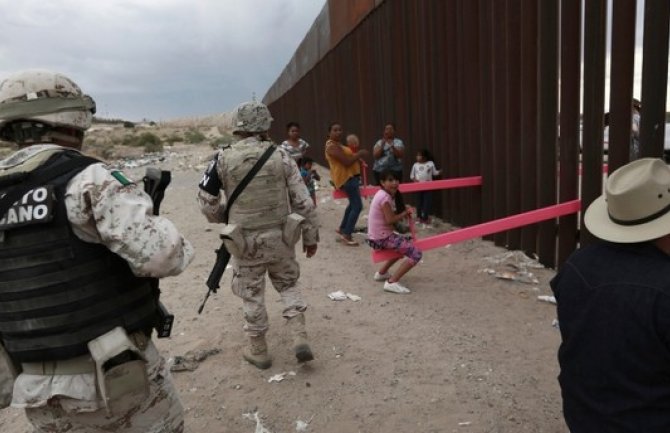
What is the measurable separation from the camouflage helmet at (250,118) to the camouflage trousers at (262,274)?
0.70 m

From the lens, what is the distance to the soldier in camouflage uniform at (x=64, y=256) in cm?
167

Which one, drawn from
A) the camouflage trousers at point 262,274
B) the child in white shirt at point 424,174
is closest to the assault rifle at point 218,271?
the camouflage trousers at point 262,274

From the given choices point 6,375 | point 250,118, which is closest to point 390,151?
point 250,118

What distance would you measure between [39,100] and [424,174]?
20.0ft

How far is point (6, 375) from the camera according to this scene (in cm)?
190

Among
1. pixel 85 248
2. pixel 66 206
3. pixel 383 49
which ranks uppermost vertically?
pixel 383 49

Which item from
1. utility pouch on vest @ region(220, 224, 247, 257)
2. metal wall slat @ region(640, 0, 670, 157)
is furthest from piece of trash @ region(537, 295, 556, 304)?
utility pouch on vest @ region(220, 224, 247, 257)

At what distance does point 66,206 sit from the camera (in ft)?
5.47

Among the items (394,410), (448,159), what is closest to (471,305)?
(394,410)

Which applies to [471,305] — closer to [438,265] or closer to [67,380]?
[438,265]

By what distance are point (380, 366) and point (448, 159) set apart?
4.35 m

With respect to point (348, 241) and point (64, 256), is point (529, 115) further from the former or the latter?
point (64, 256)

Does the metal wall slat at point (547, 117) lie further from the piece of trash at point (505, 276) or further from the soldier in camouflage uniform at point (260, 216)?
the soldier in camouflage uniform at point (260, 216)

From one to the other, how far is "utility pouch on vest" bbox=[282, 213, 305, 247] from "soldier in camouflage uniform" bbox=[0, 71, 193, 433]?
63.8 inches
